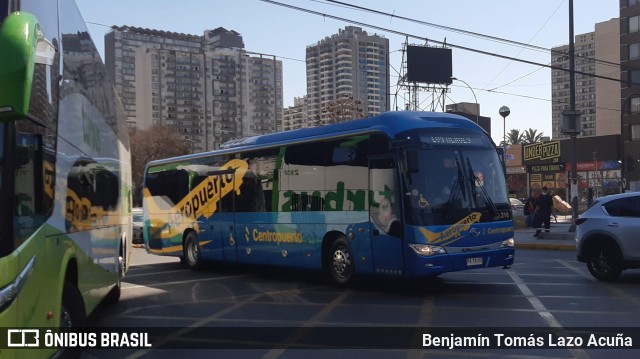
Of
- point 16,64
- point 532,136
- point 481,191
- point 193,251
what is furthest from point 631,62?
point 16,64

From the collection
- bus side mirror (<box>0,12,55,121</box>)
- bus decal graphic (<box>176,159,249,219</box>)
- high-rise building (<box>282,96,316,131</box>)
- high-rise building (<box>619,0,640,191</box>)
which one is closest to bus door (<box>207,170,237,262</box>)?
bus decal graphic (<box>176,159,249,219</box>)

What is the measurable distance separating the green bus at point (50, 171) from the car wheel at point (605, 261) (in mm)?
8956

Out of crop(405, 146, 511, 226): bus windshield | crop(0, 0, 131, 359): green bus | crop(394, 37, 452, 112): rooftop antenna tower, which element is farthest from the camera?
crop(394, 37, 452, 112): rooftop antenna tower

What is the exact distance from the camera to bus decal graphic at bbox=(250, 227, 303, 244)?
45.1 ft

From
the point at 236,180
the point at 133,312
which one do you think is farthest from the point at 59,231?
the point at 236,180

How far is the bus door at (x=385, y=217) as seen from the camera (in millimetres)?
11352

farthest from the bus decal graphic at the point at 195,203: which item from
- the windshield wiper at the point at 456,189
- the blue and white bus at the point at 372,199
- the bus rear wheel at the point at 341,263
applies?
the windshield wiper at the point at 456,189

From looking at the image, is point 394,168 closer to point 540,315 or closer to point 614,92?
point 540,315

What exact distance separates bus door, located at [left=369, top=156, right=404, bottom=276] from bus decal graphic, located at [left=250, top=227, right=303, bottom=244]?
7.62ft

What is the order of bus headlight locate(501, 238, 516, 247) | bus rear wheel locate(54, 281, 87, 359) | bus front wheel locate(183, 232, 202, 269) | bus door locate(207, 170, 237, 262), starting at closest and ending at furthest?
bus rear wheel locate(54, 281, 87, 359) → bus headlight locate(501, 238, 516, 247) → bus door locate(207, 170, 237, 262) → bus front wheel locate(183, 232, 202, 269)

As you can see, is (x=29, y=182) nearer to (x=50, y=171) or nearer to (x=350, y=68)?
(x=50, y=171)

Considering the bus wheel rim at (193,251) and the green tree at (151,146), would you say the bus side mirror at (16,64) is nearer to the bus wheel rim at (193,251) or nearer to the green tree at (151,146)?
the bus wheel rim at (193,251)

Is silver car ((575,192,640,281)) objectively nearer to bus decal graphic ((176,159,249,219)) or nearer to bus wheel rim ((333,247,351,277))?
bus wheel rim ((333,247,351,277))

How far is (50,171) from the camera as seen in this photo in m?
5.71
